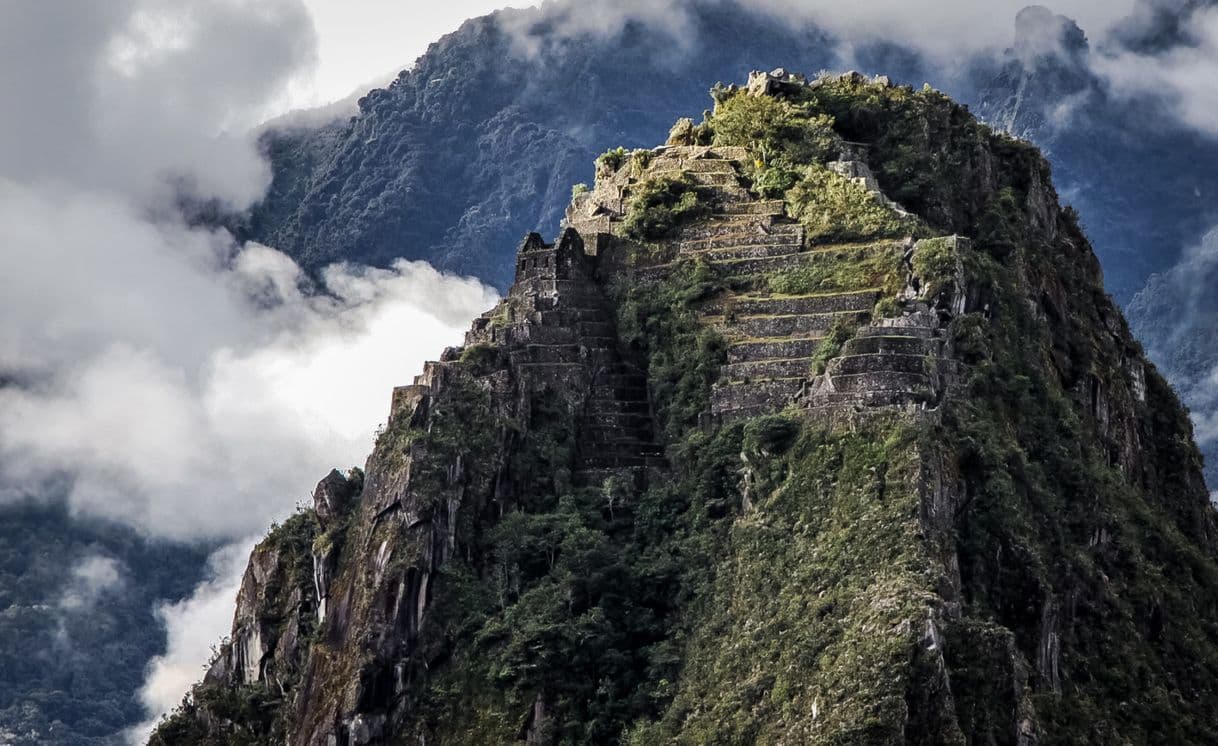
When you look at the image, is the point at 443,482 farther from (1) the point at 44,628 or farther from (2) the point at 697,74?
(2) the point at 697,74

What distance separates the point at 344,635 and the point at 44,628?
2737 inches

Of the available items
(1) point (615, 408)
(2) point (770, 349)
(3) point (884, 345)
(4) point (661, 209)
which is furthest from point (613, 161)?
(3) point (884, 345)

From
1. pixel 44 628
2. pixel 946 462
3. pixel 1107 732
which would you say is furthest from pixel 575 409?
pixel 44 628

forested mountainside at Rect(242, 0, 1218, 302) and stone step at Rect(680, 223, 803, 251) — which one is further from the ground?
forested mountainside at Rect(242, 0, 1218, 302)

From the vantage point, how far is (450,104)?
629 ft

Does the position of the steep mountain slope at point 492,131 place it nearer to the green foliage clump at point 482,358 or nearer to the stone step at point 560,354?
the stone step at point 560,354

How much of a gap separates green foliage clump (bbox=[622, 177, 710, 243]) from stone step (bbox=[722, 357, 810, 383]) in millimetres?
10473

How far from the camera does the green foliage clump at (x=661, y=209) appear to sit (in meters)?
114

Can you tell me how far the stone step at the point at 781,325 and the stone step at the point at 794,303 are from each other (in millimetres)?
373

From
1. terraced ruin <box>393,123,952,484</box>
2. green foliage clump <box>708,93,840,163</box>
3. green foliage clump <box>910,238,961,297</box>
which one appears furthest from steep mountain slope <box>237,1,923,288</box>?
green foliage clump <box>910,238,961,297</box>

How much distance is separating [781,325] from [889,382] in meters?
A: 8.87

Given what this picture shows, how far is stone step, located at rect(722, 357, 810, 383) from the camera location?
103 meters

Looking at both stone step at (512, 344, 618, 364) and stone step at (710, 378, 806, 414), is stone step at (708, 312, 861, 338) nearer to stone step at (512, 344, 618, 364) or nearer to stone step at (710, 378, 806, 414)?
stone step at (710, 378, 806, 414)

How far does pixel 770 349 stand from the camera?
104375 mm
